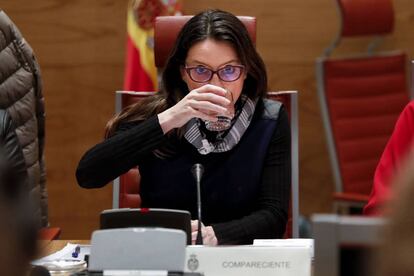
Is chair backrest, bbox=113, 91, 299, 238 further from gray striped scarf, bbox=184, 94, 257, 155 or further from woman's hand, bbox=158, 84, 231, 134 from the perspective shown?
woman's hand, bbox=158, 84, 231, 134

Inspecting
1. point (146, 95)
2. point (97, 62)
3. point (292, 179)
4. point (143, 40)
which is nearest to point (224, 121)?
point (292, 179)

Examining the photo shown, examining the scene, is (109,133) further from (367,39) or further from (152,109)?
(367,39)

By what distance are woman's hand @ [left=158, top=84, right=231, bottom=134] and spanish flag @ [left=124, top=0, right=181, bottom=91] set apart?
1.89 metres

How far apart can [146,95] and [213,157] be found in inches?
18.4

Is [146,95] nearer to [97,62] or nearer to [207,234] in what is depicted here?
[207,234]

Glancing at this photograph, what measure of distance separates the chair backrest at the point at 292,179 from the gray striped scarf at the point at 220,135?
257 millimetres

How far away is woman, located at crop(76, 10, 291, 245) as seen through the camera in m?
2.50

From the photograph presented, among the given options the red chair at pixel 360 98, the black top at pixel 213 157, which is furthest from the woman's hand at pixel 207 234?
the red chair at pixel 360 98

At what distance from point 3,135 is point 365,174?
2.31m

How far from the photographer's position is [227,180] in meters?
2.59

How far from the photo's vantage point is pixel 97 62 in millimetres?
4922

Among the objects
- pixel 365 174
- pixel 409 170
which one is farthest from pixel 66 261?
pixel 365 174

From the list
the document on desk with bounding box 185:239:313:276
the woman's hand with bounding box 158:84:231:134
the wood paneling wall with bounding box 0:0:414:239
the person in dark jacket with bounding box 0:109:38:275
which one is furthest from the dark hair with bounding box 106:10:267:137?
the wood paneling wall with bounding box 0:0:414:239

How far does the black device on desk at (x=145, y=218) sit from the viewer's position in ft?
5.85
